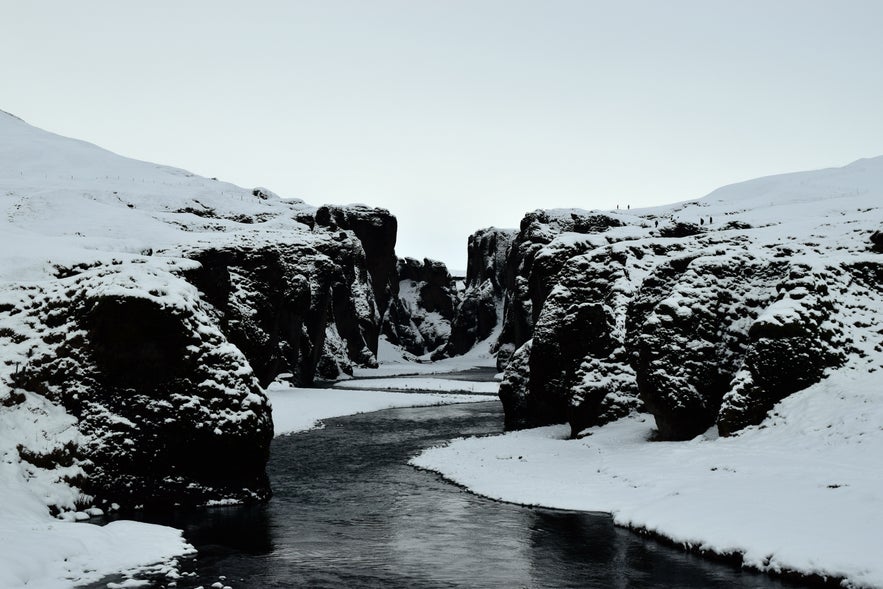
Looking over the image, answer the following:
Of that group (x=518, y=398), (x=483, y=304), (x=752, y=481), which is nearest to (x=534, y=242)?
(x=518, y=398)

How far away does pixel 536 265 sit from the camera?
51406 mm

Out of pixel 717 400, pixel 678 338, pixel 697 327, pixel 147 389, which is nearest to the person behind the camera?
pixel 147 389

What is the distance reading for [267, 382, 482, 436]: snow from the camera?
47344 mm

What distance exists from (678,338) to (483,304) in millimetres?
138236

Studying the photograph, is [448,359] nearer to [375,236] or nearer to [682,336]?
[375,236]

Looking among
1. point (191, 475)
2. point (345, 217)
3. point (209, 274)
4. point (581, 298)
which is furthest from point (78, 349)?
point (345, 217)

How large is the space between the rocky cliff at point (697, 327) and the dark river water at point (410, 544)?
9.48 metres

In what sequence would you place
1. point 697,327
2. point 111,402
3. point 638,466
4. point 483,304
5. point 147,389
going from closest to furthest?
point 111,402
point 147,389
point 638,466
point 697,327
point 483,304

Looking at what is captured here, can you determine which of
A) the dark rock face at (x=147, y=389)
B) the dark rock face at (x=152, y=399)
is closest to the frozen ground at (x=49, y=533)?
the dark rock face at (x=147, y=389)

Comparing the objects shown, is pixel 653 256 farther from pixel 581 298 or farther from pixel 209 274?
pixel 209 274

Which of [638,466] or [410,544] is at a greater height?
[638,466]

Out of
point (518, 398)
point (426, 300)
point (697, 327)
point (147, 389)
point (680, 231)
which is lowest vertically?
point (518, 398)

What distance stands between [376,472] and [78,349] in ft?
43.0

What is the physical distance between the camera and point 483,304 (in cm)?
16962
